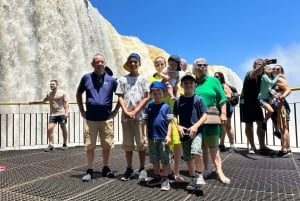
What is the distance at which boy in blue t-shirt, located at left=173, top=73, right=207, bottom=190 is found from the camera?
393 centimetres

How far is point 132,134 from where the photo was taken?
4.51 metres

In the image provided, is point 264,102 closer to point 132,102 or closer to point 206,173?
point 206,173

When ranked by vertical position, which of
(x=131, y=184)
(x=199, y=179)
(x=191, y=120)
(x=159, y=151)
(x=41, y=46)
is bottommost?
(x=131, y=184)

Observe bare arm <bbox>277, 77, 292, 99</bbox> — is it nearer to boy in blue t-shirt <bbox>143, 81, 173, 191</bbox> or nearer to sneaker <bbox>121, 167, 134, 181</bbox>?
boy in blue t-shirt <bbox>143, 81, 173, 191</bbox>

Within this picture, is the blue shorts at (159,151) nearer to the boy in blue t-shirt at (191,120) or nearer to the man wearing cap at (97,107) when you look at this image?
the boy in blue t-shirt at (191,120)

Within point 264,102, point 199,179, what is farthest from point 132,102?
point 264,102

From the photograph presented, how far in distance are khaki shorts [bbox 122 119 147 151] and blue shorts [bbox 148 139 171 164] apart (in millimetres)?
349

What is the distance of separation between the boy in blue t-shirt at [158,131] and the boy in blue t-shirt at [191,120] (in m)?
0.14

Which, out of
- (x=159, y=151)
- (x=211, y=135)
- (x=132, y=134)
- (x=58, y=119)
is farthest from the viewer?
(x=58, y=119)

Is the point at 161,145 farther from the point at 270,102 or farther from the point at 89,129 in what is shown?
the point at 270,102

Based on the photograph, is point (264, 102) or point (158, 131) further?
point (264, 102)

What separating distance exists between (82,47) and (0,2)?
211 inches

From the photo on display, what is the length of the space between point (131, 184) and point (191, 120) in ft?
3.68

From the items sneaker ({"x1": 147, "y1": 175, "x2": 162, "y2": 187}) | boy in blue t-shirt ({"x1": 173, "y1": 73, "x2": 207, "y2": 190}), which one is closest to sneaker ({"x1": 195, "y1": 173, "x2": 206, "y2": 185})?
boy in blue t-shirt ({"x1": 173, "y1": 73, "x2": 207, "y2": 190})
